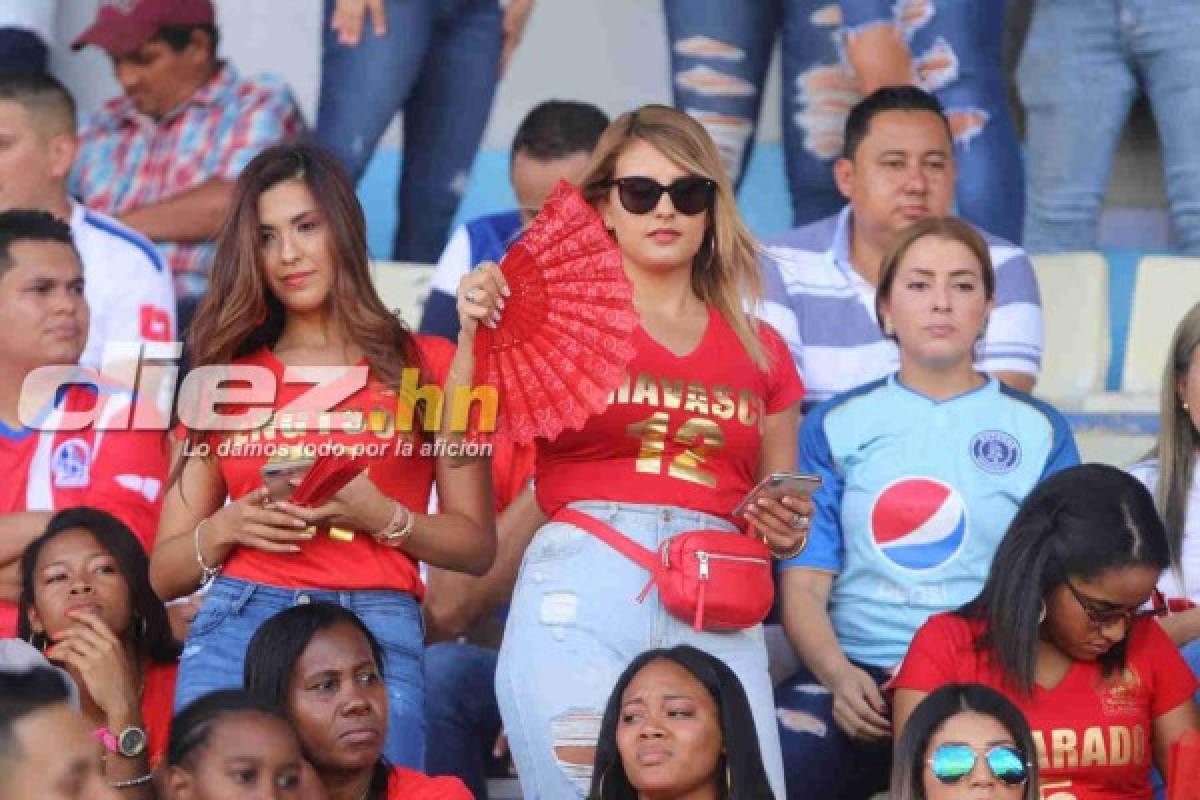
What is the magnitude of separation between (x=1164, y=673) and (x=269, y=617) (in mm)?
1753

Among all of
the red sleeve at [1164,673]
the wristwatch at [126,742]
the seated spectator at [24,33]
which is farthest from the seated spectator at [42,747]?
the seated spectator at [24,33]

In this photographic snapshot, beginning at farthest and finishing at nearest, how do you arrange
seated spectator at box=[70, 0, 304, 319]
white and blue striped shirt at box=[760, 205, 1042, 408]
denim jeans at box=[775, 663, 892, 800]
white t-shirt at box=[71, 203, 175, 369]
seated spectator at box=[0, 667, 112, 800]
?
1. seated spectator at box=[70, 0, 304, 319]
2. white t-shirt at box=[71, 203, 175, 369]
3. white and blue striped shirt at box=[760, 205, 1042, 408]
4. denim jeans at box=[775, 663, 892, 800]
5. seated spectator at box=[0, 667, 112, 800]

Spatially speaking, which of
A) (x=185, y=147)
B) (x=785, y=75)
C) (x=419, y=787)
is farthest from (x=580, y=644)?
(x=185, y=147)

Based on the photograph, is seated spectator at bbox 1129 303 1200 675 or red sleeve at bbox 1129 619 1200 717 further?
seated spectator at bbox 1129 303 1200 675

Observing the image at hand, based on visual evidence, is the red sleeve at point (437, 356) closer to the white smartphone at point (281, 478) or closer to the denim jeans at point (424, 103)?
the white smartphone at point (281, 478)

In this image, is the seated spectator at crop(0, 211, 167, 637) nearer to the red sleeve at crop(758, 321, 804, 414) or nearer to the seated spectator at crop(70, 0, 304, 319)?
the seated spectator at crop(70, 0, 304, 319)

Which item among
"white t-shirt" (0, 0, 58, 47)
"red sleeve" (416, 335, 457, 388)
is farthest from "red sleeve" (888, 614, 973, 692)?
"white t-shirt" (0, 0, 58, 47)

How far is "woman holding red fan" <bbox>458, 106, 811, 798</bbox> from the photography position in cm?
438

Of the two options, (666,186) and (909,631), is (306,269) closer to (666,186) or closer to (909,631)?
(666,186)

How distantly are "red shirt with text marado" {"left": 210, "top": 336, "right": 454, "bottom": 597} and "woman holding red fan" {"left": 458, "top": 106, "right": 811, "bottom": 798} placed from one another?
23cm

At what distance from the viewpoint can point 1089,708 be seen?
4.73 m

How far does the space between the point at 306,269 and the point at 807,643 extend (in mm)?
1302

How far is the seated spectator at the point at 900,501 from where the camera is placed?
5066 millimetres

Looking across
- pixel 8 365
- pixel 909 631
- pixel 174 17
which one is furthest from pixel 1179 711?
pixel 174 17
